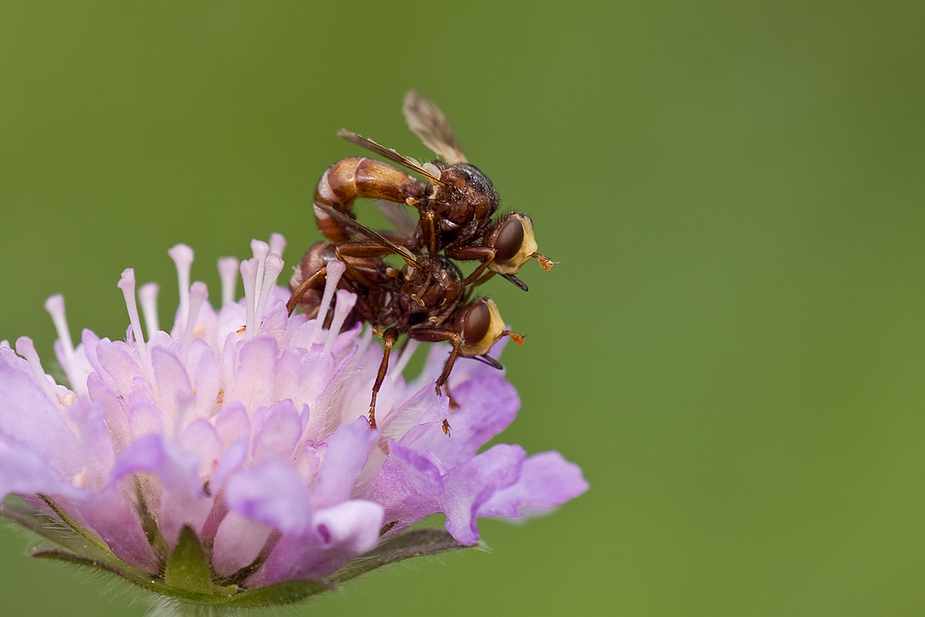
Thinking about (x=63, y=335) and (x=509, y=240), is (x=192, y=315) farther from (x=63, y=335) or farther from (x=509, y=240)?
(x=509, y=240)

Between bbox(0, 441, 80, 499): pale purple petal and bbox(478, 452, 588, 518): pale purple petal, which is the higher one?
Answer: bbox(0, 441, 80, 499): pale purple petal

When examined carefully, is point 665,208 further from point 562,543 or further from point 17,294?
point 17,294

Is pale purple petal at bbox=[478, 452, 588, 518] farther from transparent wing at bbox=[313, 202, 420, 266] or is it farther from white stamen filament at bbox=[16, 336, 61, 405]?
white stamen filament at bbox=[16, 336, 61, 405]

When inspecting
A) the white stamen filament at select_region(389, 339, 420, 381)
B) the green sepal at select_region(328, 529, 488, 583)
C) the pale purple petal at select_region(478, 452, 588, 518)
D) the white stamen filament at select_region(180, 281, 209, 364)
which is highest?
the white stamen filament at select_region(180, 281, 209, 364)

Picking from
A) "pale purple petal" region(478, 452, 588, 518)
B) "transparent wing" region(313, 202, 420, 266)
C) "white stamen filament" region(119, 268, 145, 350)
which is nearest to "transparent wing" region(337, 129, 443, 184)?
"transparent wing" region(313, 202, 420, 266)

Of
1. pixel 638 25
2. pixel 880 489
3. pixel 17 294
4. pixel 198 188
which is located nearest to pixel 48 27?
pixel 198 188

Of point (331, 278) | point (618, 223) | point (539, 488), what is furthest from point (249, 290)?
point (618, 223)
